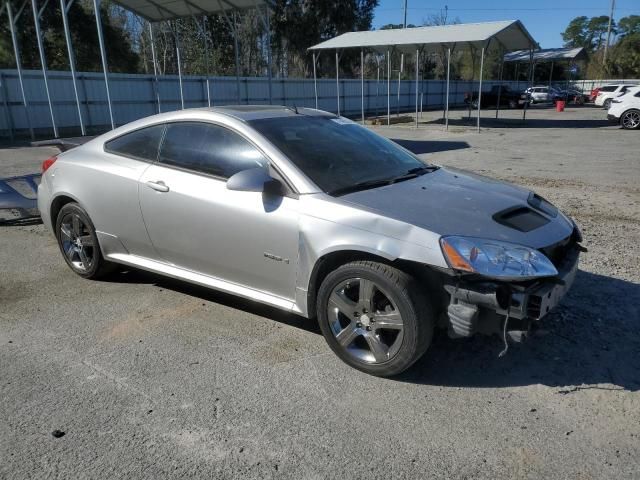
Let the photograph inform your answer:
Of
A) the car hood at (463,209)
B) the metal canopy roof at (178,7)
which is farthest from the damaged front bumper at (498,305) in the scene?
the metal canopy roof at (178,7)

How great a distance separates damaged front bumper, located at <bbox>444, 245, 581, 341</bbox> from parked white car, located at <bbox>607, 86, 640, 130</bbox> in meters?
21.8

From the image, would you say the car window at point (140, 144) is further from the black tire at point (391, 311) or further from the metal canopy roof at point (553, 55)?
the metal canopy roof at point (553, 55)

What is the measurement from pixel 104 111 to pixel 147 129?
18.9m

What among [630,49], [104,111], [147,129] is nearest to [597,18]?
[630,49]

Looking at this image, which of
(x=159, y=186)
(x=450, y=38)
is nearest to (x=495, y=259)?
(x=159, y=186)

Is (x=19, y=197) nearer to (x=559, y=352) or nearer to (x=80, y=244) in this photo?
(x=80, y=244)

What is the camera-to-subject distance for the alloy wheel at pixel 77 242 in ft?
15.4

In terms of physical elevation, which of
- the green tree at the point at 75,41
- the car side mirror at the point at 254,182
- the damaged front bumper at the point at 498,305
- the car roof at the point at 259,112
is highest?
the green tree at the point at 75,41

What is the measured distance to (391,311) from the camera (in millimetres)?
3086

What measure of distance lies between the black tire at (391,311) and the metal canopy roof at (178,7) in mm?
14665

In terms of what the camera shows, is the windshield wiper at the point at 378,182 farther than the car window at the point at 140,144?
No

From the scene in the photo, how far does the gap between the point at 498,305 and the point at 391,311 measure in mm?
605

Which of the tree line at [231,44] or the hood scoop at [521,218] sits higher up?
the tree line at [231,44]

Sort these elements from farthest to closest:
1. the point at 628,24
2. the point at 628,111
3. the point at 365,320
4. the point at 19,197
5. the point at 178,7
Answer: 1. the point at 628,24
2. the point at 628,111
3. the point at 178,7
4. the point at 19,197
5. the point at 365,320
